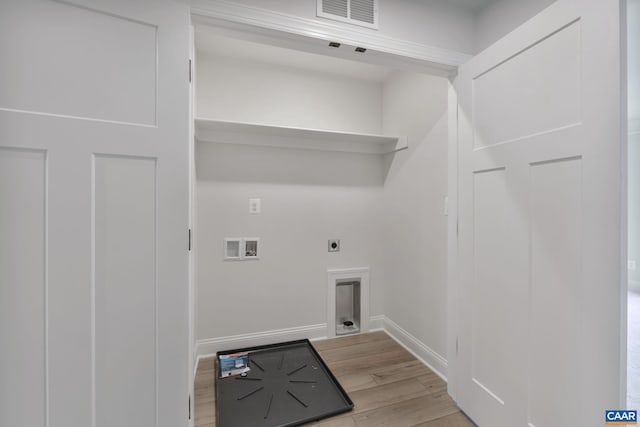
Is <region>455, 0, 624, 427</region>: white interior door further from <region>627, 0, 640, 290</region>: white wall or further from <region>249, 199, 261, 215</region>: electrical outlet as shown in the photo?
<region>249, 199, 261, 215</region>: electrical outlet

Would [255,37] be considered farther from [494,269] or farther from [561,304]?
[561,304]

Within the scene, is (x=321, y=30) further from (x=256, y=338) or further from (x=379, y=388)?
(x=256, y=338)

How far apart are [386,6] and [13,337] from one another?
214 cm

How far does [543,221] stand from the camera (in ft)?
3.86

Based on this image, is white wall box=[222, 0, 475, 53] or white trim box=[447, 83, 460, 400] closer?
white wall box=[222, 0, 475, 53]

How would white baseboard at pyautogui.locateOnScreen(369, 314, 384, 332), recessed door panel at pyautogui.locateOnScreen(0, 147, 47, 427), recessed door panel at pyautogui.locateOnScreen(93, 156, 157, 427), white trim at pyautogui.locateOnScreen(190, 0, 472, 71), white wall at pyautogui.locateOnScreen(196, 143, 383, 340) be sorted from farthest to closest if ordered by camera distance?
white baseboard at pyautogui.locateOnScreen(369, 314, 384, 332) → white wall at pyautogui.locateOnScreen(196, 143, 383, 340) → white trim at pyautogui.locateOnScreen(190, 0, 472, 71) → recessed door panel at pyautogui.locateOnScreen(93, 156, 157, 427) → recessed door panel at pyautogui.locateOnScreen(0, 147, 47, 427)

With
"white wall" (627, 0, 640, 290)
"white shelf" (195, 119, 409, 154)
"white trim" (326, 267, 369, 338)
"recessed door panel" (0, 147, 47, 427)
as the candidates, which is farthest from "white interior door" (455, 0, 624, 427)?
"recessed door panel" (0, 147, 47, 427)

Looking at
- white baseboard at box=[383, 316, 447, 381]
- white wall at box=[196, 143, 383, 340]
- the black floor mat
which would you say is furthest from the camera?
white wall at box=[196, 143, 383, 340]

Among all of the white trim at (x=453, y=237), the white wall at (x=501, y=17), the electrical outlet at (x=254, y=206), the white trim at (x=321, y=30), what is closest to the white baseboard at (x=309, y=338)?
the white trim at (x=453, y=237)

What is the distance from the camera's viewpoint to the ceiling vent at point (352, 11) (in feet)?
4.57

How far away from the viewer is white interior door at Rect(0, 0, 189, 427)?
0.94 meters

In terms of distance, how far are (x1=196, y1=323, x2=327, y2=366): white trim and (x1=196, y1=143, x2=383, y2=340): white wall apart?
4 cm

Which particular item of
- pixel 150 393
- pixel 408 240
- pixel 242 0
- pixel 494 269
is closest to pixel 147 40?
pixel 242 0

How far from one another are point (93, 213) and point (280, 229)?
1542 millimetres
